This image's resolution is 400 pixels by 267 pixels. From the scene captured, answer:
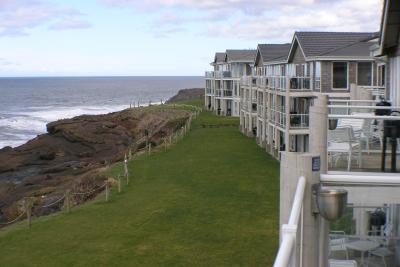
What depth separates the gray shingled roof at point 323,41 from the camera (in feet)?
121

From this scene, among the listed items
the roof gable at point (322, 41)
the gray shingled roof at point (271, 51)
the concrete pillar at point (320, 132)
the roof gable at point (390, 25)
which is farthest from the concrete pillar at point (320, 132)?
the gray shingled roof at point (271, 51)

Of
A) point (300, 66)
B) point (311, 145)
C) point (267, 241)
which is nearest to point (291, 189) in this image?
point (311, 145)

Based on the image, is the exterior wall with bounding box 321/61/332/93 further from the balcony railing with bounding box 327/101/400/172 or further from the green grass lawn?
the balcony railing with bounding box 327/101/400/172

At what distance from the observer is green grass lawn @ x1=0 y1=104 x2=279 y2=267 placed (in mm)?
16859

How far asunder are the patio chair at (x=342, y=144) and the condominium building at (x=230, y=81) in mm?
55616

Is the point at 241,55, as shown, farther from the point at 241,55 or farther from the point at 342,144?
the point at 342,144

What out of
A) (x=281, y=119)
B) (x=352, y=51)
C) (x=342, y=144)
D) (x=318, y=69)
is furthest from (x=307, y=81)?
(x=342, y=144)

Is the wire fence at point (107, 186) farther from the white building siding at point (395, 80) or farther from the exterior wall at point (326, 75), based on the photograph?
the white building siding at point (395, 80)

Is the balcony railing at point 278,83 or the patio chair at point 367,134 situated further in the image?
the balcony railing at point 278,83

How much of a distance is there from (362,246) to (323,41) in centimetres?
2894

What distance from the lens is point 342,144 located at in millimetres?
10031

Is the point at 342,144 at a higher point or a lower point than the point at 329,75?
lower

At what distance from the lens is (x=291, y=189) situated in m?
7.65

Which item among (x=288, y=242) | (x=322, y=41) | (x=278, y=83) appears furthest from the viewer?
(x=322, y=41)
